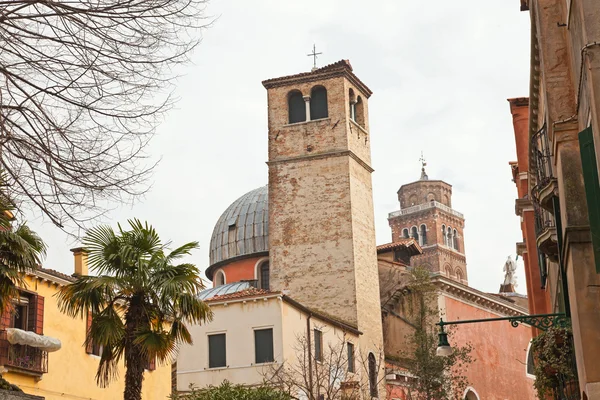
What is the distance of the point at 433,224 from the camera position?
4176 inches

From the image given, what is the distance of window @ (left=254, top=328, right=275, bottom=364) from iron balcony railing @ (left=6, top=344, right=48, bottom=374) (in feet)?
37.4

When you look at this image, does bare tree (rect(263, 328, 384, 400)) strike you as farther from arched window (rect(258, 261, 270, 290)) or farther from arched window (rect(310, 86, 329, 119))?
arched window (rect(310, 86, 329, 119))

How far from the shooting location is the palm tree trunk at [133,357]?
1789 centimetres

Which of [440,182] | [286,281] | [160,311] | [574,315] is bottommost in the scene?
[574,315]

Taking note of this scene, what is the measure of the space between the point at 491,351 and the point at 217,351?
59.1 feet

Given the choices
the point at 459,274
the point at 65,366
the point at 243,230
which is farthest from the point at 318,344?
the point at 459,274

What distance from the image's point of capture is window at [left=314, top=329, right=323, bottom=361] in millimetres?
37191

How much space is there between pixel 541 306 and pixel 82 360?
37.6ft

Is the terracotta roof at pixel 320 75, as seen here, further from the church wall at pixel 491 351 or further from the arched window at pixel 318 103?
the church wall at pixel 491 351

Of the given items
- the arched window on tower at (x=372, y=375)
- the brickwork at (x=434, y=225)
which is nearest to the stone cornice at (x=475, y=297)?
the arched window on tower at (x=372, y=375)

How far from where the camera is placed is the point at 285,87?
4553 centimetres

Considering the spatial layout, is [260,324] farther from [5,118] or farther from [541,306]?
[5,118]

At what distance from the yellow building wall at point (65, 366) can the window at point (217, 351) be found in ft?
26.3

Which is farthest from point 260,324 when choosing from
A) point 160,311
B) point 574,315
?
point 574,315
